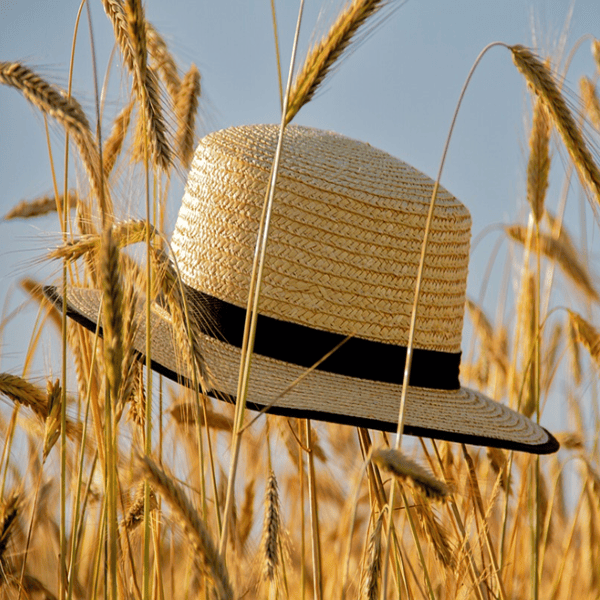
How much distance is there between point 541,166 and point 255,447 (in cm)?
94

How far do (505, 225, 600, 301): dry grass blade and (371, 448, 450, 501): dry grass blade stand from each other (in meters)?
1.29

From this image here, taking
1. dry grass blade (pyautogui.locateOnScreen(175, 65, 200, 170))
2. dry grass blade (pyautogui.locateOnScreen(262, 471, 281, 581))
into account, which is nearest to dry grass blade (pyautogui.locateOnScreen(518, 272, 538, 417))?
dry grass blade (pyautogui.locateOnScreen(262, 471, 281, 581))

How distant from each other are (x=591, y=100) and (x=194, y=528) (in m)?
1.98

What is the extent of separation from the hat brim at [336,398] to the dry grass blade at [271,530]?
0.15 m

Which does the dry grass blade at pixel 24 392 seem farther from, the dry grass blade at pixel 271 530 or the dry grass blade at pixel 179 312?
the dry grass blade at pixel 271 530

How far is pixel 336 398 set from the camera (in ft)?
4.58

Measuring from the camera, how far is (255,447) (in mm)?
1821

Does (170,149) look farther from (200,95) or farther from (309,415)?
(200,95)

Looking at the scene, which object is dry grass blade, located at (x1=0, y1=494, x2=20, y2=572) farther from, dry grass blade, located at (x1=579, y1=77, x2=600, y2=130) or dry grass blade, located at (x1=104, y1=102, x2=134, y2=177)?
dry grass blade, located at (x1=579, y1=77, x2=600, y2=130)

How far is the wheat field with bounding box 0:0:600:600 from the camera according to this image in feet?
3.19

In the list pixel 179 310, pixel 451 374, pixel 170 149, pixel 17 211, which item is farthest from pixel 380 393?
pixel 17 211

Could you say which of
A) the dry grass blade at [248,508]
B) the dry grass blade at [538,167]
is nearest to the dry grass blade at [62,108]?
the dry grass blade at [248,508]

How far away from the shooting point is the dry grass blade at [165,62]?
63.8 inches

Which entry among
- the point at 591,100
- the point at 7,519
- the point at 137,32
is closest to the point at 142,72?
the point at 137,32
